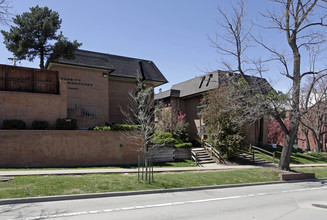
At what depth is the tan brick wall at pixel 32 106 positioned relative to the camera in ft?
53.8

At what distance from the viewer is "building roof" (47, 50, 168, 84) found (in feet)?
77.8

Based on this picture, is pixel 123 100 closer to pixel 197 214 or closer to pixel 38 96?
pixel 38 96

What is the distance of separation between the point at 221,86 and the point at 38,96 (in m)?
15.0

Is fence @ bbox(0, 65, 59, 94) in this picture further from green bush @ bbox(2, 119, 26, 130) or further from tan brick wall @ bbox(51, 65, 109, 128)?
tan brick wall @ bbox(51, 65, 109, 128)

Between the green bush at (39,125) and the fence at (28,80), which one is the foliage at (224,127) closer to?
the fence at (28,80)

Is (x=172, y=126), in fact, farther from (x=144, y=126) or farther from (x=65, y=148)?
(x=144, y=126)

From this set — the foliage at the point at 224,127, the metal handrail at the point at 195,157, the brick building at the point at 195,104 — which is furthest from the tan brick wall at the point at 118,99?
the foliage at the point at 224,127

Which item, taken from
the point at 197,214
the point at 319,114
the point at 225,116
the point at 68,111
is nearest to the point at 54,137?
the point at 68,111

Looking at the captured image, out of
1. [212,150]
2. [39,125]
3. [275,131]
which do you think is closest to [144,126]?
[39,125]

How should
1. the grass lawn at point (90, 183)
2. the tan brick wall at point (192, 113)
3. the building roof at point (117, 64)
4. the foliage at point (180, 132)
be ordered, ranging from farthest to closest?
the tan brick wall at point (192, 113)
the foliage at point (180, 132)
the building roof at point (117, 64)
the grass lawn at point (90, 183)

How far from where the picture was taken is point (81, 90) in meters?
23.1

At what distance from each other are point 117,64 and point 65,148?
13.4 meters

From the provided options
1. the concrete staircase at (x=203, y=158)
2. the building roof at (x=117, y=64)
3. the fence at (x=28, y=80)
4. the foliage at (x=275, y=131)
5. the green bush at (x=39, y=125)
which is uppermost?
the building roof at (x=117, y=64)

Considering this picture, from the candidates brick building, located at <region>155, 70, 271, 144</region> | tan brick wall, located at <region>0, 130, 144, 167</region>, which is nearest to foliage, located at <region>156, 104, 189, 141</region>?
brick building, located at <region>155, 70, 271, 144</region>
